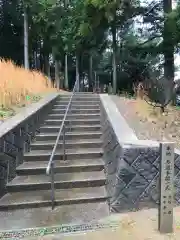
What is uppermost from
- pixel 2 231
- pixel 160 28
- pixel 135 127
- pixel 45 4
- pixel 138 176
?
pixel 45 4

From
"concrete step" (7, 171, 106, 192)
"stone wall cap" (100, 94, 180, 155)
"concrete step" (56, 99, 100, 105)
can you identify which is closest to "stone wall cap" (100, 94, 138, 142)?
"stone wall cap" (100, 94, 180, 155)

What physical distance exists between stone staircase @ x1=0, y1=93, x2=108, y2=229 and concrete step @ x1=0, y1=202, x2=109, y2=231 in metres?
0.04

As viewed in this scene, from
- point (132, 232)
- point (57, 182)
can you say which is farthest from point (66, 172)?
point (132, 232)

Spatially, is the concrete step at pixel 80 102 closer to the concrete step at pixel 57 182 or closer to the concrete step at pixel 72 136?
the concrete step at pixel 72 136

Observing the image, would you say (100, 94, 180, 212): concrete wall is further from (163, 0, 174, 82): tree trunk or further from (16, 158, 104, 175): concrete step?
(163, 0, 174, 82): tree trunk

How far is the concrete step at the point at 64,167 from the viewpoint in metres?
5.01

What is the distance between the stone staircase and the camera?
4332 millimetres

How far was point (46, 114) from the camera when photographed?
7.11 metres

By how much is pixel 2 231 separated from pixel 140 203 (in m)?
1.90

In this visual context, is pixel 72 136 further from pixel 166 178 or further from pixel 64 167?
pixel 166 178

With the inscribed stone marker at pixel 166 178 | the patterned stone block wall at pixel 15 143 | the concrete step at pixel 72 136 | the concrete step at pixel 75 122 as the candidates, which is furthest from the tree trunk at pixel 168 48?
the inscribed stone marker at pixel 166 178

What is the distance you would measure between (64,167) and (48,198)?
0.84 meters

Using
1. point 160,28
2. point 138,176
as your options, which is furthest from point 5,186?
point 160,28

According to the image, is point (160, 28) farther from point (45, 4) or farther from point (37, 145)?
point (37, 145)
